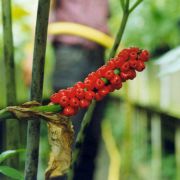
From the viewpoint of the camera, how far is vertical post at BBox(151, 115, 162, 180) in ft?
8.61

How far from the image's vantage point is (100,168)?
315 cm

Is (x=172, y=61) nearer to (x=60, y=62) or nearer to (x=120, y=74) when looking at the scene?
(x=60, y=62)

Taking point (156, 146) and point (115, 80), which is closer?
point (115, 80)

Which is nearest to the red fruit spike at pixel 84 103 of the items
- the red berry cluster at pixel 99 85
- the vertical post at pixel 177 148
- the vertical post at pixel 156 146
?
the red berry cluster at pixel 99 85

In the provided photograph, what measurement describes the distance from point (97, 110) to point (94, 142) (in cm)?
11

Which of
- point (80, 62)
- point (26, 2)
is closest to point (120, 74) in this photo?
point (80, 62)

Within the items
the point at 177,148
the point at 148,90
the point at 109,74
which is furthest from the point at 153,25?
the point at 109,74

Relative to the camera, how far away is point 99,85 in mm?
551

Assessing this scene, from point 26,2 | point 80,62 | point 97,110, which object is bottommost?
point 97,110

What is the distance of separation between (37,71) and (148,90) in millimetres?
1982

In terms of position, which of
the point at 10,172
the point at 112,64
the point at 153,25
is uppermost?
the point at 153,25

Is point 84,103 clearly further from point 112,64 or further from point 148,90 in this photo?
point 148,90

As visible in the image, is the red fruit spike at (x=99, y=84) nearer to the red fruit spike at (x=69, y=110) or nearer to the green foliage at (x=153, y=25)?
the red fruit spike at (x=69, y=110)

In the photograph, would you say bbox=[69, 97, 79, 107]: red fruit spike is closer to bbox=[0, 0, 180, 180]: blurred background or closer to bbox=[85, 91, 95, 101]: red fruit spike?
Result: bbox=[85, 91, 95, 101]: red fruit spike
